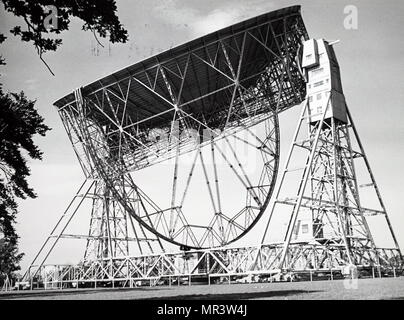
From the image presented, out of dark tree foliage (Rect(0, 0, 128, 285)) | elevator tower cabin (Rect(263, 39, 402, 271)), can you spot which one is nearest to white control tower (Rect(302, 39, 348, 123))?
elevator tower cabin (Rect(263, 39, 402, 271))

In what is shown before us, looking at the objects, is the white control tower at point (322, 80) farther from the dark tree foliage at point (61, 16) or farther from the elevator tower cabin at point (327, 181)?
the dark tree foliage at point (61, 16)

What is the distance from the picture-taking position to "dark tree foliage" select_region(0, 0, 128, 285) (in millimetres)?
10641

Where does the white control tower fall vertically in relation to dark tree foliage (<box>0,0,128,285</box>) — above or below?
above

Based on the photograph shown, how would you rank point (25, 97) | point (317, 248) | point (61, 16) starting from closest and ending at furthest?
1. point (61, 16)
2. point (25, 97)
3. point (317, 248)

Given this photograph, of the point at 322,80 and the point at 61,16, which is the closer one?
the point at 61,16

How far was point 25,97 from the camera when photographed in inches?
704

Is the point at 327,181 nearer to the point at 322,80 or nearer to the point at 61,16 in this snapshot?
the point at 322,80

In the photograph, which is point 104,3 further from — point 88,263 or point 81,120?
point 88,263

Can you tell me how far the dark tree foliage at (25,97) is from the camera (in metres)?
10.6

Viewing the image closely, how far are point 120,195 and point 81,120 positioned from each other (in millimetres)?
6082

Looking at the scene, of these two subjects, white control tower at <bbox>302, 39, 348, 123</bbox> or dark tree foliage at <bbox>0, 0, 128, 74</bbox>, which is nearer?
dark tree foliage at <bbox>0, 0, 128, 74</bbox>

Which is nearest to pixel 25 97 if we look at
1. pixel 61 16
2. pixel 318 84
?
pixel 61 16

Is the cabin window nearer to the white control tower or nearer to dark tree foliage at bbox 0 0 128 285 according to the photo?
the white control tower
